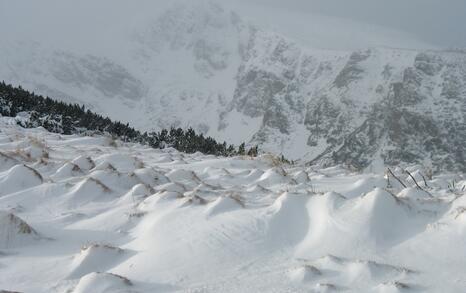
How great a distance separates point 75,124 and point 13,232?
2591 cm

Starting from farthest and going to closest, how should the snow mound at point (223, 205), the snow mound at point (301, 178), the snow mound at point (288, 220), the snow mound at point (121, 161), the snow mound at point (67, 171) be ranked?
the snow mound at point (121, 161) < the snow mound at point (301, 178) < the snow mound at point (67, 171) < the snow mound at point (223, 205) < the snow mound at point (288, 220)

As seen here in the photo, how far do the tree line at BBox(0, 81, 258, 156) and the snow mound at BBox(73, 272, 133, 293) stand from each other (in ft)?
70.9

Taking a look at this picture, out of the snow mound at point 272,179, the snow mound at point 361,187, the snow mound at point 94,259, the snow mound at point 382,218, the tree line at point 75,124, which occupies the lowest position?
the tree line at point 75,124

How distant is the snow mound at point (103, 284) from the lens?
178 inches

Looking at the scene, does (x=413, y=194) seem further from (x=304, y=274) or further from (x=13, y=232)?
(x=13, y=232)

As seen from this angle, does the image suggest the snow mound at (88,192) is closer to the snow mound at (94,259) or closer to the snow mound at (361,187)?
the snow mound at (94,259)

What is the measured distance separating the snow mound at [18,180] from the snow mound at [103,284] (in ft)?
12.6

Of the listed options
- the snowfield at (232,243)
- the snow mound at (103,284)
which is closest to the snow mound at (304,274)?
the snowfield at (232,243)

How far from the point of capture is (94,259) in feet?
17.0

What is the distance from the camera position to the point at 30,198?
25.0 feet

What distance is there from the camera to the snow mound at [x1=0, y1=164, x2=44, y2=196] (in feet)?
26.3

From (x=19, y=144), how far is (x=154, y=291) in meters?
9.15

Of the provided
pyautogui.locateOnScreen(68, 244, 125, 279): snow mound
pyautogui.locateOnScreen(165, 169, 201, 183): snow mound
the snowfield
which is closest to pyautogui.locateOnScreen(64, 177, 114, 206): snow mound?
the snowfield

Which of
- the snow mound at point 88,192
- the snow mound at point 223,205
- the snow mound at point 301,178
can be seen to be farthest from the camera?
the snow mound at point 301,178
